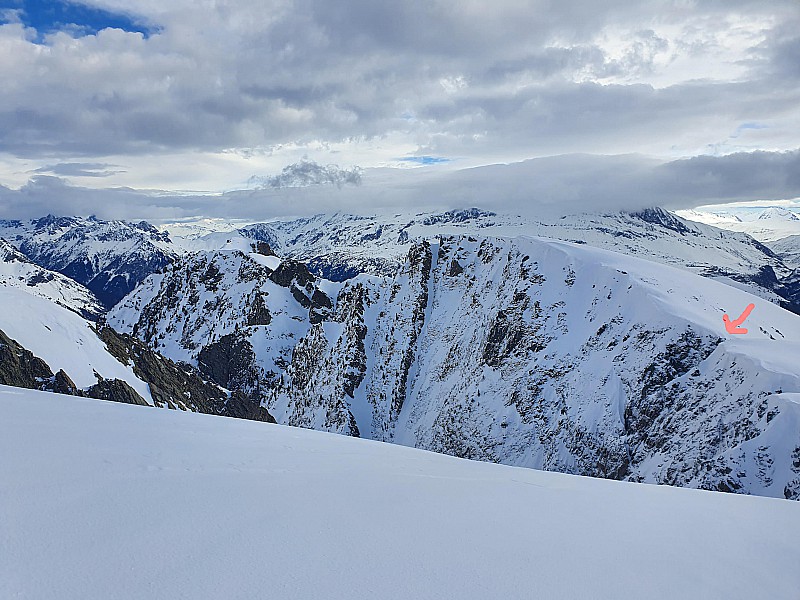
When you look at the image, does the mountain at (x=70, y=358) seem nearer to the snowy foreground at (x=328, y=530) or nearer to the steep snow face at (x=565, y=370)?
the snowy foreground at (x=328, y=530)

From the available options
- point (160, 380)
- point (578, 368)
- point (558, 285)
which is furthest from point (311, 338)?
point (578, 368)

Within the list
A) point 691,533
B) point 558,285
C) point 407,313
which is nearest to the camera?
point 691,533

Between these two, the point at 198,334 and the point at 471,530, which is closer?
the point at 471,530

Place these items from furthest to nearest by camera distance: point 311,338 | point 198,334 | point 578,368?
1. point 198,334
2. point 311,338
3. point 578,368

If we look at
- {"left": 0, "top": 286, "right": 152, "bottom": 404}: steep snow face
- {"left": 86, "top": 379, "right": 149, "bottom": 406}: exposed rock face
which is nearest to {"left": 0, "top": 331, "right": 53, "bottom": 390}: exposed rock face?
{"left": 0, "top": 286, "right": 152, "bottom": 404}: steep snow face

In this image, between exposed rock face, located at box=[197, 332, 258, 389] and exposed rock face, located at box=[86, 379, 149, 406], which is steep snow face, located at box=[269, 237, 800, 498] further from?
exposed rock face, located at box=[86, 379, 149, 406]

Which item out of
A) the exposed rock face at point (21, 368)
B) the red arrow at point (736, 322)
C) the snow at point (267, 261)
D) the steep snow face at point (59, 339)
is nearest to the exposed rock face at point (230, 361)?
the snow at point (267, 261)

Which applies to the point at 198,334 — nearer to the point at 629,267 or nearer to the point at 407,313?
the point at 407,313
